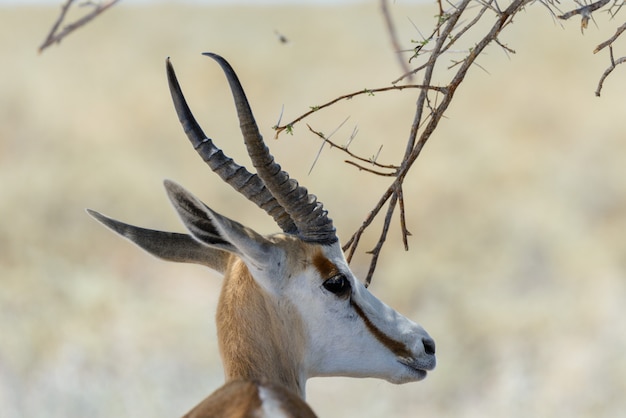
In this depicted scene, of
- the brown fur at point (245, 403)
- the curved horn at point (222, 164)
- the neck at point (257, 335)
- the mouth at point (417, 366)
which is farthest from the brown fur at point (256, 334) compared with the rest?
the brown fur at point (245, 403)

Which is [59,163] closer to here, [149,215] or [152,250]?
[149,215]

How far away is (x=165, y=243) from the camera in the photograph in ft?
16.1

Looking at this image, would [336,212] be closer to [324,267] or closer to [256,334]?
[324,267]

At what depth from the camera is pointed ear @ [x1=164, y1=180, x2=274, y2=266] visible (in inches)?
165

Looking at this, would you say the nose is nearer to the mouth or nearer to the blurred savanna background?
the mouth

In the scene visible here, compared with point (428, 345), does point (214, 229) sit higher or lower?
lower

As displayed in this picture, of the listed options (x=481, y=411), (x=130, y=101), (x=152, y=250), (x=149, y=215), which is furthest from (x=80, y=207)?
(x=152, y=250)

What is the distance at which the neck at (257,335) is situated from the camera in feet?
14.7

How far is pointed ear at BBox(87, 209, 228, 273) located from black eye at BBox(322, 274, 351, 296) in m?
0.59

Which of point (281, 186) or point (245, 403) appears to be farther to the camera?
point (281, 186)

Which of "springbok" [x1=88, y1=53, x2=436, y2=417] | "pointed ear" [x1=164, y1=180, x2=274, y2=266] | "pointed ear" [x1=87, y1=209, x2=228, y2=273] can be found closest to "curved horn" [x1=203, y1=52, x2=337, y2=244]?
"springbok" [x1=88, y1=53, x2=436, y2=417]

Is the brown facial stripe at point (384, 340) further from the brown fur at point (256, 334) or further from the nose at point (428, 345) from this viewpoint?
the brown fur at point (256, 334)

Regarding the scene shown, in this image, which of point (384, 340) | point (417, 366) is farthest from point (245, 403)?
point (417, 366)

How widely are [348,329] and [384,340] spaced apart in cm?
19
